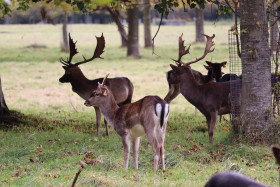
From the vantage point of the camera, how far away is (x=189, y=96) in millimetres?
8406

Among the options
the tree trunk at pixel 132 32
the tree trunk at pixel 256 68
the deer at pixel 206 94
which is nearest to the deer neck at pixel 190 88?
the deer at pixel 206 94

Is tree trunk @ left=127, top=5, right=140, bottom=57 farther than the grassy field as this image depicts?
Yes

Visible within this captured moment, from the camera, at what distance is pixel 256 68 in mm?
7215

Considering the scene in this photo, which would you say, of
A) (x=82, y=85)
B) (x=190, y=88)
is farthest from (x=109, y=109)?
(x=82, y=85)

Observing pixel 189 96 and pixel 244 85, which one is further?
pixel 189 96

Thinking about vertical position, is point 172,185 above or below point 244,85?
below

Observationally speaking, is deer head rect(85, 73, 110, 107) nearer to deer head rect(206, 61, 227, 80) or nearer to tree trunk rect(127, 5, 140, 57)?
deer head rect(206, 61, 227, 80)

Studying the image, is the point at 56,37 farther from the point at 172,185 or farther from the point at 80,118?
the point at 172,185

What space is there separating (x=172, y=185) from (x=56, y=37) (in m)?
38.2

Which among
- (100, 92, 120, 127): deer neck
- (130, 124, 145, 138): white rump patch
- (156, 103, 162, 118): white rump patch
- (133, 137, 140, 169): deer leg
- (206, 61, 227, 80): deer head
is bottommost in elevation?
(133, 137, 140, 169): deer leg

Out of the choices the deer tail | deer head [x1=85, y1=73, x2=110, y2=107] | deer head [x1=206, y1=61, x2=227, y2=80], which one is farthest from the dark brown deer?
the deer tail

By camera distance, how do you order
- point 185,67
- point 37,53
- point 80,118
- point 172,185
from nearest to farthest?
point 172,185, point 185,67, point 80,118, point 37,53

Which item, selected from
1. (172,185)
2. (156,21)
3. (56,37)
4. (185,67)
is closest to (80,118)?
(185,67)

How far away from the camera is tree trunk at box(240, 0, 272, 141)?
7.21 meters
